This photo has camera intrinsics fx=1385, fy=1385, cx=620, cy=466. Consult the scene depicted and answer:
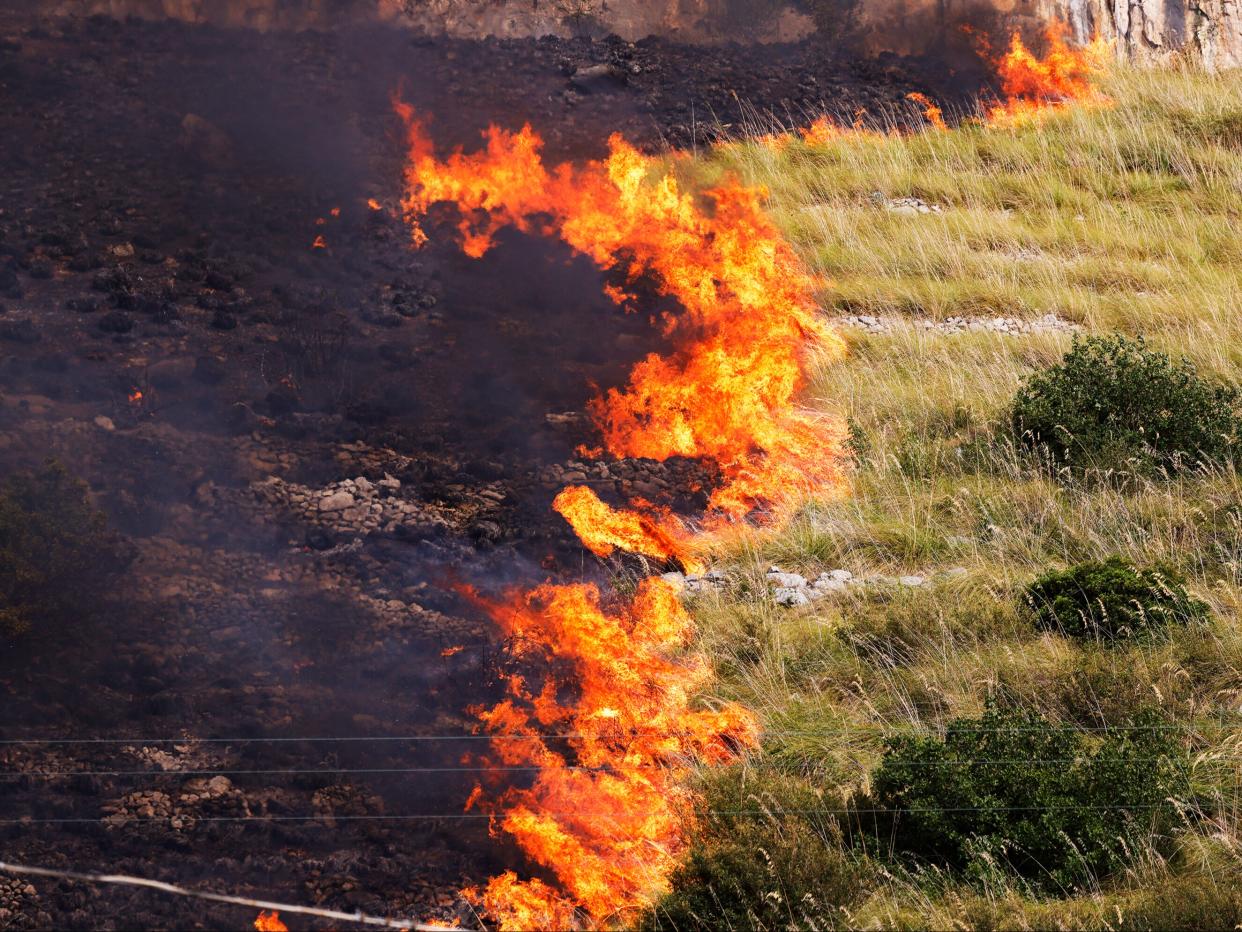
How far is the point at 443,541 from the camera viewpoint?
1034cm

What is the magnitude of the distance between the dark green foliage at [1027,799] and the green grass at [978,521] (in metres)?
0.17

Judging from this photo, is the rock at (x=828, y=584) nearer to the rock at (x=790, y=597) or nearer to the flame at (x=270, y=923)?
the rock at (x=790, y=597)

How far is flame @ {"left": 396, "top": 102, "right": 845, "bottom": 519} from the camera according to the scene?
11820 mm

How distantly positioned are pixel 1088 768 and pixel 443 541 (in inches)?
196

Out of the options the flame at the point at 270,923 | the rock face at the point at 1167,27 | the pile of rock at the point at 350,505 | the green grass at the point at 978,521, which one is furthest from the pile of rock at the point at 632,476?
the rock face at the point at 1167,27

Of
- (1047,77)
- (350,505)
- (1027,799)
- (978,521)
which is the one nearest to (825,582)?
(978,521)

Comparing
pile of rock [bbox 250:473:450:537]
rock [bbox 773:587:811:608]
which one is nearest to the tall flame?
rock [bbox 773:587:811:608]

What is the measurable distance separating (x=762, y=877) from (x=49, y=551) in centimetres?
530

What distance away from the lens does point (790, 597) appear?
9.91 m

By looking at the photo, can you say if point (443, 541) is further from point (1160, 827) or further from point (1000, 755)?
point (1160, 827)

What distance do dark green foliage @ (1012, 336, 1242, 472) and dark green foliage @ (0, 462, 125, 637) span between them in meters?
7.13

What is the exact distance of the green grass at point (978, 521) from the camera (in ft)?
22.3

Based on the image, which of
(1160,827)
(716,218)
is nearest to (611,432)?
(716,218)

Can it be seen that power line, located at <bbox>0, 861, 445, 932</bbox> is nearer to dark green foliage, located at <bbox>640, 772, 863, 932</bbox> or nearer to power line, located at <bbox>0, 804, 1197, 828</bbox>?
power line, located at <bbox>0, 804, 1197, 828</bbox>
